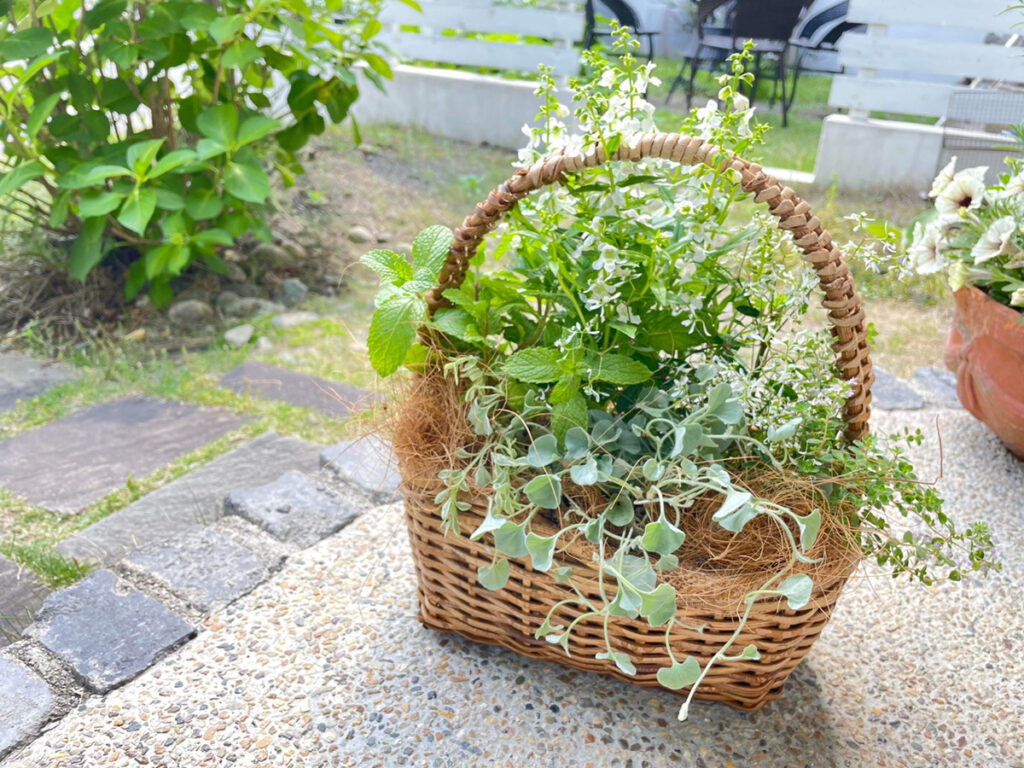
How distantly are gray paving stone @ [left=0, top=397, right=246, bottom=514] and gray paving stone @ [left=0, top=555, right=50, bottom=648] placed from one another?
239 mm

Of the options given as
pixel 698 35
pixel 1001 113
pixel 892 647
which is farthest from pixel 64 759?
pixel 698 35

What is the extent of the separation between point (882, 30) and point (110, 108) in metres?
3.88

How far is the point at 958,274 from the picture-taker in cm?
186

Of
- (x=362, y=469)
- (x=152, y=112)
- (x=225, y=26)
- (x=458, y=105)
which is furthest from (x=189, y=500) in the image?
(x=458, y=105)

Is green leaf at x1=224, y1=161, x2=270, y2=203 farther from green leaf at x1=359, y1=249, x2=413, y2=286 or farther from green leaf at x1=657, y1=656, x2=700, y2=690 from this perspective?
green leaf at x1=657, y1=656, x2=700, y2=690

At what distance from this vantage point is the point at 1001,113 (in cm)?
412

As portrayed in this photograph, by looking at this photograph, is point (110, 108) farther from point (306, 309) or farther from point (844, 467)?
point (844, 467)

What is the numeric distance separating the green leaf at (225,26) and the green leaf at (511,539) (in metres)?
1.86

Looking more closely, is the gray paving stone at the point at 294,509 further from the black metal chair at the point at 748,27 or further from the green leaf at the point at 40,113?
the black metal chair at the point at 748,27

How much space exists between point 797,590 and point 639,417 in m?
0.35

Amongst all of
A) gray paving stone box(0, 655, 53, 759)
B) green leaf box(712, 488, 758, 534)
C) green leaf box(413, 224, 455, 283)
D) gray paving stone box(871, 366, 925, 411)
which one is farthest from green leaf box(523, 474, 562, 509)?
gray paving stone box(871, 366, 925, 411)

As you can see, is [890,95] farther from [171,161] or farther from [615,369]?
[615,369]

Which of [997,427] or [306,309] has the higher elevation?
[997,427]

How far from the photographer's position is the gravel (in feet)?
3.94
